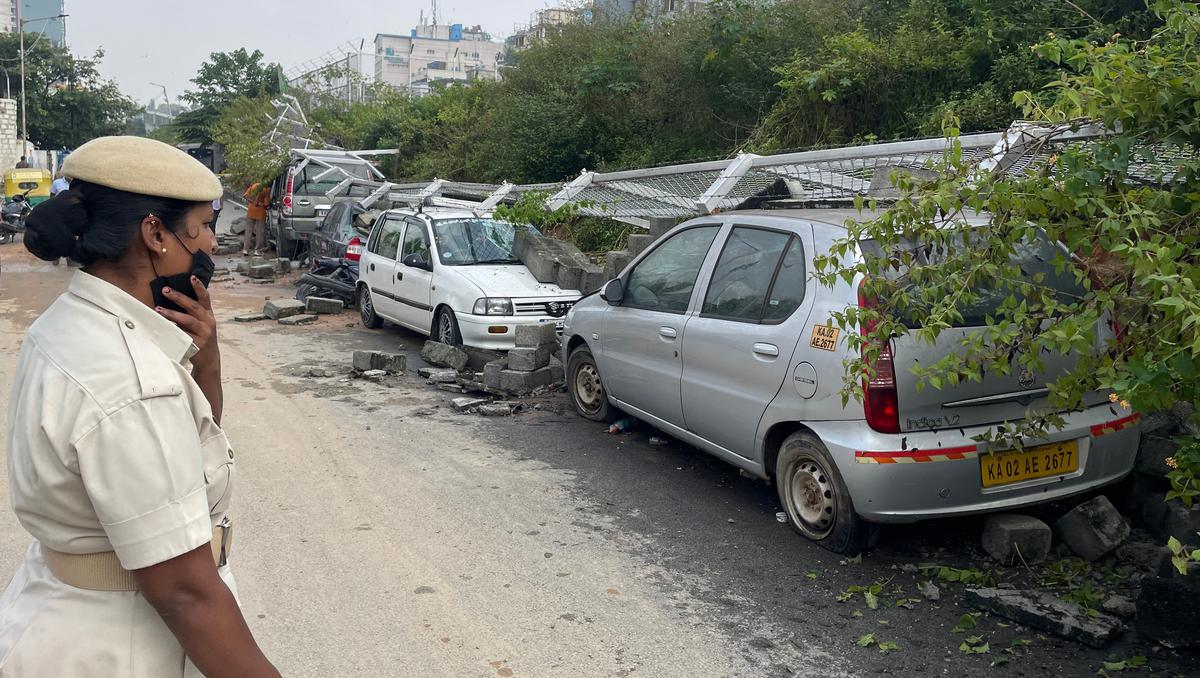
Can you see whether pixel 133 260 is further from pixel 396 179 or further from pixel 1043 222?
pixel 396 179

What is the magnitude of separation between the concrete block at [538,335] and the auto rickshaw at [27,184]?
28598 mm

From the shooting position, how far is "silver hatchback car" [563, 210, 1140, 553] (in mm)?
4727

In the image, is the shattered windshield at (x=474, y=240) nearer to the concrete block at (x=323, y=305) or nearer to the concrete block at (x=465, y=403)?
the concrete block at (x=465, y=403)

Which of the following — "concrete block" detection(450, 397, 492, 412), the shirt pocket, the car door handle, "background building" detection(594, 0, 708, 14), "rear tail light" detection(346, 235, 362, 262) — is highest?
"background building" detection(594, 0, 708, 14)

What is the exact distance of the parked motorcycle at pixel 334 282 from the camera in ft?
48.0

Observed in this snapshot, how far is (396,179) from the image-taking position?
84.0 feet

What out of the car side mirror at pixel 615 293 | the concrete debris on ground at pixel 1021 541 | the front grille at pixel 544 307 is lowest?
the concrete debris on ground at pixel 1021 541

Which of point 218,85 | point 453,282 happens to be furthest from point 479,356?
point 218,85

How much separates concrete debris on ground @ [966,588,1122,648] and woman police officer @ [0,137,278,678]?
3.57 metres

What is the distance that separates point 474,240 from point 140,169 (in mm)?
9695

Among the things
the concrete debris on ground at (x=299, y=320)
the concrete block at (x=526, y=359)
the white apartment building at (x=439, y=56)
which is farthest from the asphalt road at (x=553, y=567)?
the white apartment building at (x=439, y=56)

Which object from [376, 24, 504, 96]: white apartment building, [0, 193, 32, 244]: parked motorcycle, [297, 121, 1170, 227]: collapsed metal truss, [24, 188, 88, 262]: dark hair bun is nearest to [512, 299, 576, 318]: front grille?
[297, 121, 1170, 227]: collapsed metal truss

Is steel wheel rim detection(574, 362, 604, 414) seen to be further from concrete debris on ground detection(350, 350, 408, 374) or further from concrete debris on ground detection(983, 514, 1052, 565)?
concrete debris on ground detection(983, 514, 1052, 565)

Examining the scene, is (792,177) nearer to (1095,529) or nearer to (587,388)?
(587,388)
